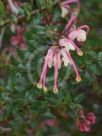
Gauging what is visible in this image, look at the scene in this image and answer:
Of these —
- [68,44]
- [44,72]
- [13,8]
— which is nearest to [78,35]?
[68,44]

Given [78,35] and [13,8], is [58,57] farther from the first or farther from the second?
[13,8]

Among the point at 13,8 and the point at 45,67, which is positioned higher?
the point at 13,8

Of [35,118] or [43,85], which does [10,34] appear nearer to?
[35,118]

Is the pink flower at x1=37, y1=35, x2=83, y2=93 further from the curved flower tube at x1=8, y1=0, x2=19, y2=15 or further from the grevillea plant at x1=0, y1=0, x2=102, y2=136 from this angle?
the curved flower tube at x1=8, y1=0, x2=19, y2=15

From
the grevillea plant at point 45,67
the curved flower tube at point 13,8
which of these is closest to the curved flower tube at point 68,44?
the grevillea plant at point 45,67

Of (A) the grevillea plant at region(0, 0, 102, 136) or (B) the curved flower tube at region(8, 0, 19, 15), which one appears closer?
(A) the grevillea plant at region(0, 0, 102, 136)

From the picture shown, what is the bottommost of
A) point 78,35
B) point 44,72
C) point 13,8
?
point 44,72

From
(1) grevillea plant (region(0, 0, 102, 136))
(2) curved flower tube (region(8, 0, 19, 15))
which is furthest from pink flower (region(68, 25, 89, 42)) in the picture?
(2) curved flower tube (region(8, 0, 19, 15))

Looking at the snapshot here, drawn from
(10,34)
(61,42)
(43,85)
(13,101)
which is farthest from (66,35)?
(10,34)
